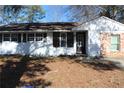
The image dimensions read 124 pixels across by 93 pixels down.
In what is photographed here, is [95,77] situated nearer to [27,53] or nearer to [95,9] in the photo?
[27,53]

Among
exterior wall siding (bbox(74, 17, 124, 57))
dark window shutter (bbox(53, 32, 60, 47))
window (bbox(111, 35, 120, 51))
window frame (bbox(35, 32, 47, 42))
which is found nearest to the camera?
exterior wall siding (bbox(74, 17, 124, 57))

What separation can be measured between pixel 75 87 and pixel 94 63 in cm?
765

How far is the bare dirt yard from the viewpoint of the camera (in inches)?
601

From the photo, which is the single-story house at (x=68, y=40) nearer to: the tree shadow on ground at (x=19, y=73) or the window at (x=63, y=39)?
the window at (x=63, y=39)

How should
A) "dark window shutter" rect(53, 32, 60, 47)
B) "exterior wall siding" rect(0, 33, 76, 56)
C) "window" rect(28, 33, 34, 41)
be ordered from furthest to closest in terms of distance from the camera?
1. "window" rect(28, 33, 34, 41)
2. "dark window shutter" rect(53, 32, 60, 47)
3. "exterior wall siding" rect(0, 33, 76, 56)

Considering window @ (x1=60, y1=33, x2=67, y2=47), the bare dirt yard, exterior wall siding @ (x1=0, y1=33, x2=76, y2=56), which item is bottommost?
Answer: the bare dirt yard

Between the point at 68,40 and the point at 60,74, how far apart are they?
10427mm

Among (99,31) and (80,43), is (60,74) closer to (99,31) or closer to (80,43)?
(99,31)

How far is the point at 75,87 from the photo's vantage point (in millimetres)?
14570

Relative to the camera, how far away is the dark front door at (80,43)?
27828 mm

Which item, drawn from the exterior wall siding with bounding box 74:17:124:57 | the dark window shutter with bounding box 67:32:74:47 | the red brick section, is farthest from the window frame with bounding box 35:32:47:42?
the red brick section

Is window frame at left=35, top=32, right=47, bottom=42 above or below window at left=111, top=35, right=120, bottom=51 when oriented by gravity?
above

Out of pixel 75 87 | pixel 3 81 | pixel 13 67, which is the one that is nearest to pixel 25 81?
pixel 3 81

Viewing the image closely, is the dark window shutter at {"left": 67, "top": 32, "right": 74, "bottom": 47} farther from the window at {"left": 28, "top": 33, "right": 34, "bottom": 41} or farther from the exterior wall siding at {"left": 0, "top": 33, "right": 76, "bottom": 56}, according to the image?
the window at {"left": 28, "top": 33, "right": 34, "bottom": 41}
